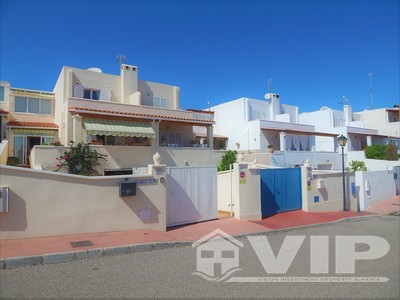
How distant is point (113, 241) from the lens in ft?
27.8

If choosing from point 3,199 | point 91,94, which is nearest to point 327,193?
point 3,199

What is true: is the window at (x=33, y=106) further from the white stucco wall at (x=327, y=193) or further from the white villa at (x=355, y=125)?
the white villa at (x=355, y=125)

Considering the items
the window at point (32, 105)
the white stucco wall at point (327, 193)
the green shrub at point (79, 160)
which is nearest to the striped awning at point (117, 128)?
the green shrub at point (79, 160)

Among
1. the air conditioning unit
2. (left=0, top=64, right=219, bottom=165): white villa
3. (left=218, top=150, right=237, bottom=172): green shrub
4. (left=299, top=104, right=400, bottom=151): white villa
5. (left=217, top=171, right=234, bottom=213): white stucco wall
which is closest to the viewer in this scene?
the air conditioning unit

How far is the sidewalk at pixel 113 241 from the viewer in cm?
689

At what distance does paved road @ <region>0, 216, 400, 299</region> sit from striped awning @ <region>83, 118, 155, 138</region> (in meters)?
11.6

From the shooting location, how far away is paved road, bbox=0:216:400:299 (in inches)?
210

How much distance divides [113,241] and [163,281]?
312 cm

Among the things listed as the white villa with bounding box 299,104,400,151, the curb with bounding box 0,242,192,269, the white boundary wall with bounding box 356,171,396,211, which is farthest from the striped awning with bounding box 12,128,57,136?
the white villa with bounding box 299,104,400,151

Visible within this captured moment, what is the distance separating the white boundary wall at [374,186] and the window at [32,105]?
2559 cm

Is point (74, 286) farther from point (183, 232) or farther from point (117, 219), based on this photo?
point (183, 232)

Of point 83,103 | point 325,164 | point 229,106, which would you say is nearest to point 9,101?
point 83,103

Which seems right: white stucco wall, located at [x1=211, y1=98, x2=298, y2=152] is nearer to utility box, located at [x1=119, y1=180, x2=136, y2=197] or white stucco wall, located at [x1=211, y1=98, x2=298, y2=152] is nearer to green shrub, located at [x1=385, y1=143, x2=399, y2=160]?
green shrub, located at [x1=385, y1=143, x2=399, y2=160]

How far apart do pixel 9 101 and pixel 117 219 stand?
20151 mm
